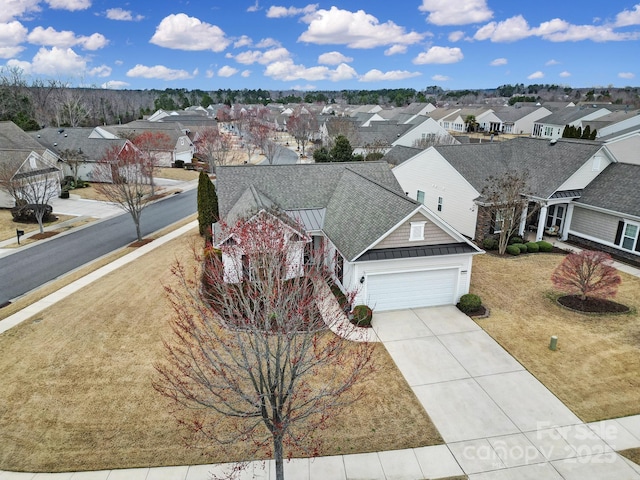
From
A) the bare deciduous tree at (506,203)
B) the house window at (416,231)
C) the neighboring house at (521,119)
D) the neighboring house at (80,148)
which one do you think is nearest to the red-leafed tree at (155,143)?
the neighboring house at (80,148)

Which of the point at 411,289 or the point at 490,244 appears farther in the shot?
the point at 490,244

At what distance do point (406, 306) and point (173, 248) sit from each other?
1612 centimetres

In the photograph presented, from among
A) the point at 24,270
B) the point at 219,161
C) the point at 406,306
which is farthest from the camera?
the point at 219,161

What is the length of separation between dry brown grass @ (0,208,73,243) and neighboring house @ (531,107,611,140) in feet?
259

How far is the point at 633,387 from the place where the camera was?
14.1 m

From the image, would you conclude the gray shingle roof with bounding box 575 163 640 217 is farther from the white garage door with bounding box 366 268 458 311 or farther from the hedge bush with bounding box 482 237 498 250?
the white garage door with bounding box 366 268 458 311

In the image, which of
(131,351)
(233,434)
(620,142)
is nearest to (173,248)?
(131,351)

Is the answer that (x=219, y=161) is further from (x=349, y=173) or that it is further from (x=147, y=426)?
(x=147, y=426)

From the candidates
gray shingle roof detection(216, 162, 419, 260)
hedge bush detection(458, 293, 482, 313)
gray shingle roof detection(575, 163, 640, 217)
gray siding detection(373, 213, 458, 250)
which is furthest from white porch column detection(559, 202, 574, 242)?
gray siding detection(373, 213, 458, 250)

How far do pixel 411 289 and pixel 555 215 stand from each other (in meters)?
16.5

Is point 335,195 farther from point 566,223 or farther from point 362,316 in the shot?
point 566,223

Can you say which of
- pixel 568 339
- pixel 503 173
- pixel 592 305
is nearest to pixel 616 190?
pixel 503 173

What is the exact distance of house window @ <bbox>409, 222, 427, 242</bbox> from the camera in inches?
730

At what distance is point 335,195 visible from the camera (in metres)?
25.3
